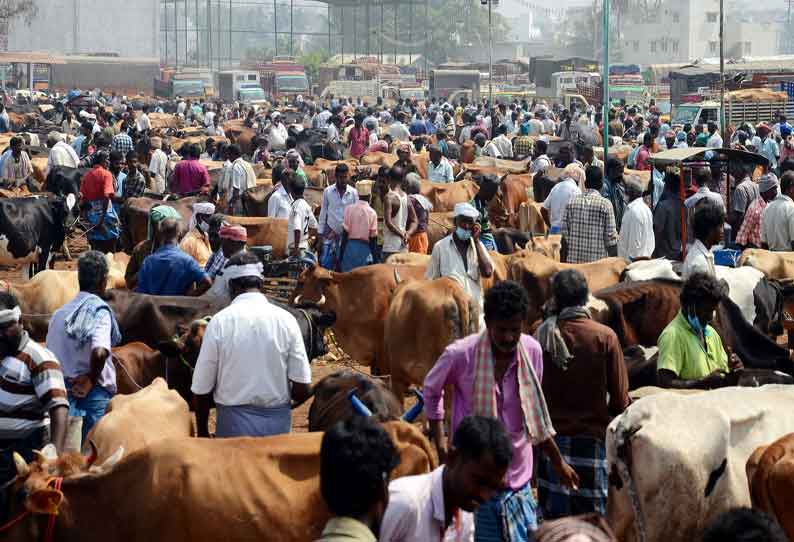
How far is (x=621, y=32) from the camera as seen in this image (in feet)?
407

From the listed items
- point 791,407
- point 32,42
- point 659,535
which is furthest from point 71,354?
point 32,42

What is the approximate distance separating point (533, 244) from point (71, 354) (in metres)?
6.88

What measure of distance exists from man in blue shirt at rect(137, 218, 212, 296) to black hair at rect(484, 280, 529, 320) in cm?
435

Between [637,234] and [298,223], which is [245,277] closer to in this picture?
[637,234]

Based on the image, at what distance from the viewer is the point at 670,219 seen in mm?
11992

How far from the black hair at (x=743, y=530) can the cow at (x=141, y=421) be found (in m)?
3.88

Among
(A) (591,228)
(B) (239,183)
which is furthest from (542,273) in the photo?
(B) (239,183)

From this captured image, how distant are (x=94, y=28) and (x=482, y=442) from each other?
10626cm

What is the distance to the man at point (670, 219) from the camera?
471 inches

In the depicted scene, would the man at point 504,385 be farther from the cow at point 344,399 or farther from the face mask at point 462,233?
the face mask at point 462,233

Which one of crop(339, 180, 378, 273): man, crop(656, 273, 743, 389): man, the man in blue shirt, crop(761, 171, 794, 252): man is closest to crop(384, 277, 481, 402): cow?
the man in blue shirt

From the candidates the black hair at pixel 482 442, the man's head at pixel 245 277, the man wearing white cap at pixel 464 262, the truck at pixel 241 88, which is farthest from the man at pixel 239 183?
the truck at pixel 241 88

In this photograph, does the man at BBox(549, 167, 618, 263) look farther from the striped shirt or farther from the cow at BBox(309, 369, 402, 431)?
the striped shirt

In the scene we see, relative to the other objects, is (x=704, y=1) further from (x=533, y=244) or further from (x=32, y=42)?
(x=533, y=244)
